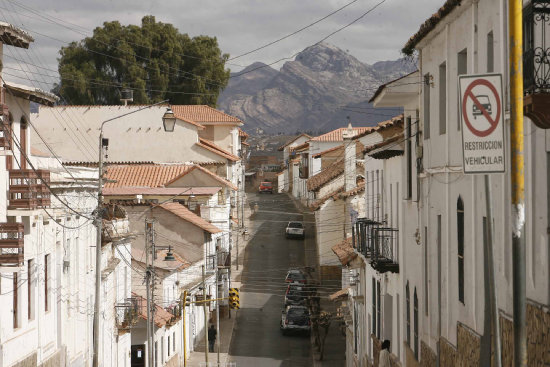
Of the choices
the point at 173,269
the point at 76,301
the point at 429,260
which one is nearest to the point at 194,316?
the point at 173,269

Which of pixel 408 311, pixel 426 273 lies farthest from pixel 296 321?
pixel 426 273

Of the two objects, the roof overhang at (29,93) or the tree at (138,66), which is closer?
the roof overhang at (29,93)

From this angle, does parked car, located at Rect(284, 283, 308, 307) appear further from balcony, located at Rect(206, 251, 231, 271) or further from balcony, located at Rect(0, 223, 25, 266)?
balcony, located at Rect(0, 223, 25, 266)

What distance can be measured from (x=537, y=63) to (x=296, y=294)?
40937 millimetres

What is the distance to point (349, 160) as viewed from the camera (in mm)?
48531

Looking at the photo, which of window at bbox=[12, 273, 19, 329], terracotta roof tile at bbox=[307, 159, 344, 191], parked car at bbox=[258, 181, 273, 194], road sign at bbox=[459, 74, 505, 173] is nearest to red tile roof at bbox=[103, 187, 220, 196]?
terracotta roof tile at bbox=[307, 159, 344, 191]

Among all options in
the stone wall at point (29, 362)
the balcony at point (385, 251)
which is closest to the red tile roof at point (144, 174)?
the balcony at point (385, 251)

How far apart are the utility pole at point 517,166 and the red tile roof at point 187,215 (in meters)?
38.2

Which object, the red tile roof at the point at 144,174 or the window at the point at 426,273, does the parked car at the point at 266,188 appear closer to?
the red tile roof at the point at 144,174

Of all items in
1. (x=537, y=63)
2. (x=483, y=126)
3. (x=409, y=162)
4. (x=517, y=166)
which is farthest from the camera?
(x=409, y=162)

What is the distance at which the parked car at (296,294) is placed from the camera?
4962 cm

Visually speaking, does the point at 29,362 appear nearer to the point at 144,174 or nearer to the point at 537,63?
the point at 537,63

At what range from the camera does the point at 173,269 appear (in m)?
41.3

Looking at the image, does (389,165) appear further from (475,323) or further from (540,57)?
(540,57)
